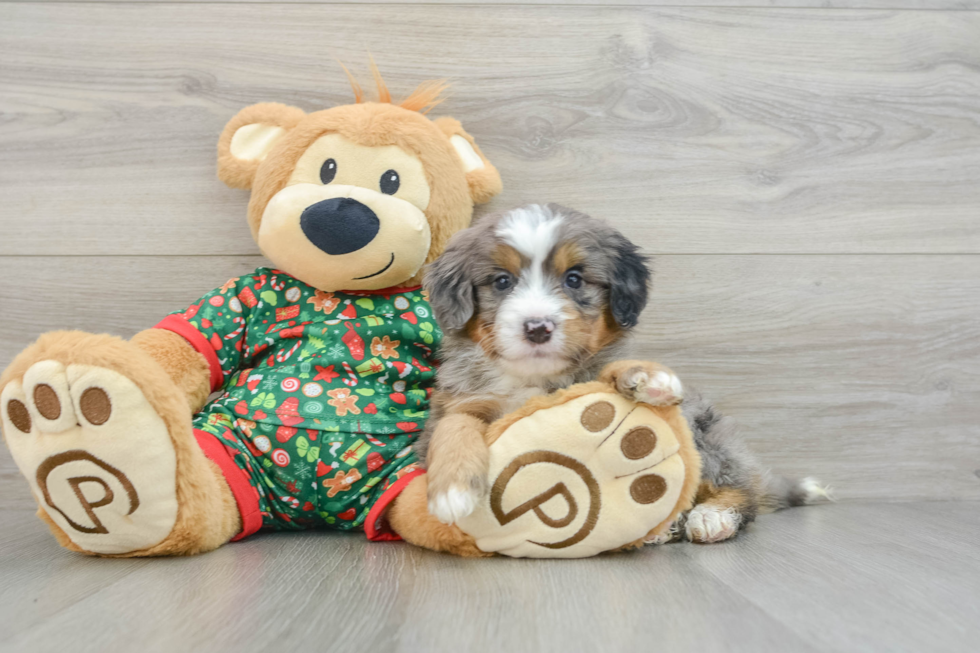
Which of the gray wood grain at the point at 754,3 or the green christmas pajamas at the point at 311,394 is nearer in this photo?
the green christmas pajamas at the point at 311,394

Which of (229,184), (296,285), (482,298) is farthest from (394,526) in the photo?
(229,184)

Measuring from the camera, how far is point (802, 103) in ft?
7.73

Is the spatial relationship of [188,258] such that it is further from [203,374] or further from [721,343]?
[721,343]

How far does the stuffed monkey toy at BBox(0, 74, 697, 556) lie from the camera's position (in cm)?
146

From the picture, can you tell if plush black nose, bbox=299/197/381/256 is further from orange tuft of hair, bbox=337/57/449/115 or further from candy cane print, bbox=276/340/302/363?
orange tuft of hair, bbox=337/57/449/115

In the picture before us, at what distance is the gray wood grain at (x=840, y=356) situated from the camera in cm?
234

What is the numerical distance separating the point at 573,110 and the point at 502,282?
3.08ft

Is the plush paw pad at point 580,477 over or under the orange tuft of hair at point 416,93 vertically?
under

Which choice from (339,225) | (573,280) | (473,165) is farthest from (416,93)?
(573,280)

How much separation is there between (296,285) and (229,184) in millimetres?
376

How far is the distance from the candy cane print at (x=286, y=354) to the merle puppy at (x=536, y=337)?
415 mm

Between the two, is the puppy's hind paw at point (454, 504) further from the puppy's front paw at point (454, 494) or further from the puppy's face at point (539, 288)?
the puppy's face at point (539, 288)

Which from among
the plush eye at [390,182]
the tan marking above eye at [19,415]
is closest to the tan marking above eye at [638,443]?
the plush eye at [390,182]

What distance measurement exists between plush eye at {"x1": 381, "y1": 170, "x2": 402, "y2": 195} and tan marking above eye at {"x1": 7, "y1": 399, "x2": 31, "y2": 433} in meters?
0.98
